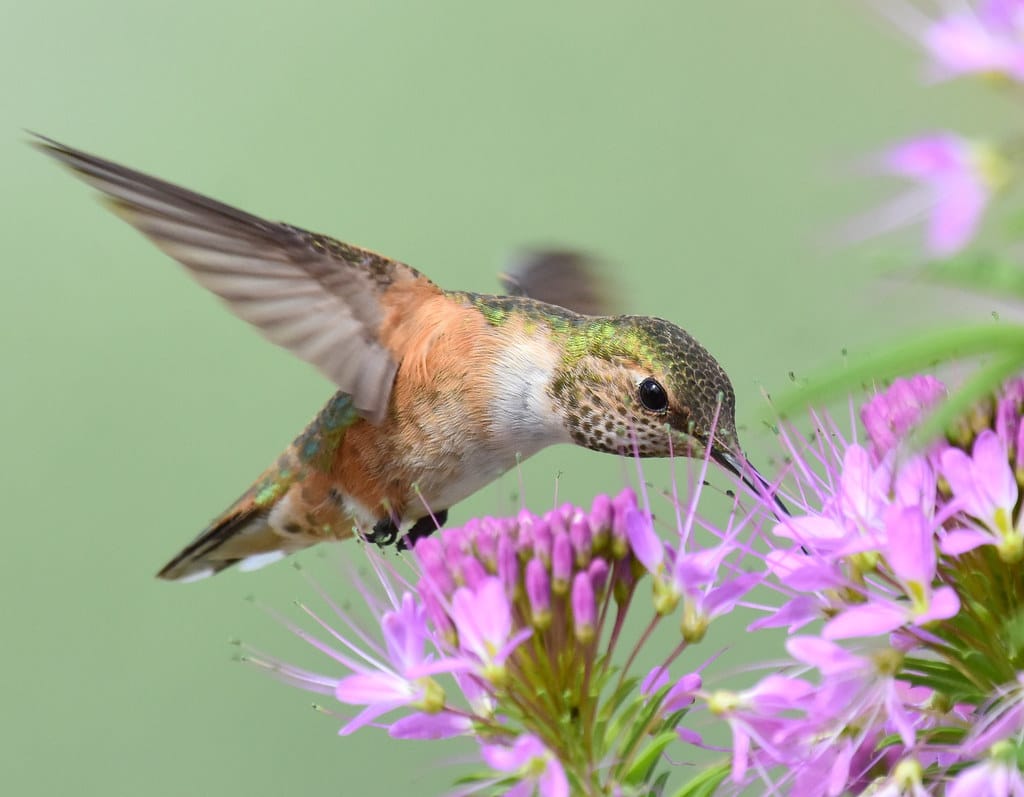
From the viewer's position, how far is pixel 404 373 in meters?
1.17

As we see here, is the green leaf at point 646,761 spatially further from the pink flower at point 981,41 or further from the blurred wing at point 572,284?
the blurred wing at point 572,284

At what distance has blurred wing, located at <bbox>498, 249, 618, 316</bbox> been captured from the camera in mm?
1497

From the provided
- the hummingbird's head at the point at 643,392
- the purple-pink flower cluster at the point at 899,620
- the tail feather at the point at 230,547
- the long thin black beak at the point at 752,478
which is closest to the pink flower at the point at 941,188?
the purple-pink flower cluster at the point at 899,620

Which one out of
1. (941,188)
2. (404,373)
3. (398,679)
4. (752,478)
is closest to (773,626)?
(752,478)

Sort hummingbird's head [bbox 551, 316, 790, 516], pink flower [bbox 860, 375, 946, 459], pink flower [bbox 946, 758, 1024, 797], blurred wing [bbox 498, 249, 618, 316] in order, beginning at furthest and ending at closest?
blurred wing [bbox 498, 249, 618, 316] < hummingbird's head [bbox 551, 316, 790, 516] < pink flower [bbox 860, 375, 946, 459] < pink flower [bbox 946, 758, 1024, 797]

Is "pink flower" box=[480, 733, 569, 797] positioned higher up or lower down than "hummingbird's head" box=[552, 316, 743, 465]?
lower down

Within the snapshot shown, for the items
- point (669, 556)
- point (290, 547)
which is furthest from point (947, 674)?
point (290, 547)

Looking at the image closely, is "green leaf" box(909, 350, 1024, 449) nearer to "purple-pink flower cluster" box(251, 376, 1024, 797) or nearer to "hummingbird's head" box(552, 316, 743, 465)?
"purple-pink flower cluster" box(251, 376, 1024, 797)

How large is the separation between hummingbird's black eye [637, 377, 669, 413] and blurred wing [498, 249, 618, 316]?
515 mm

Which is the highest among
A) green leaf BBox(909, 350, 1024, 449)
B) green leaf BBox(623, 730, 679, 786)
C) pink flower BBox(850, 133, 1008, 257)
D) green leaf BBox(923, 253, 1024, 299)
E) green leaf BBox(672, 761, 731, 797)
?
pink flower BBox(850, 133, 1008, 257)

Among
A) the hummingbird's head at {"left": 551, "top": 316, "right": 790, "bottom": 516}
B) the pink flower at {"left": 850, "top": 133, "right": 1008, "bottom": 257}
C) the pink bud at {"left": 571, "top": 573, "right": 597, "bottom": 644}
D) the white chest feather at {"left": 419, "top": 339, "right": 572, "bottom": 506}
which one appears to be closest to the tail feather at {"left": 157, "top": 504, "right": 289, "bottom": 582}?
the white chest feather at {"left": 419, "top": 339, "right": 572, "bottom": 506}

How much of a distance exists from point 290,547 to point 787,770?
79cm

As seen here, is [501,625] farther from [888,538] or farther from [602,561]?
[888,538]

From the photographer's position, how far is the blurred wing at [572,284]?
1497mm
